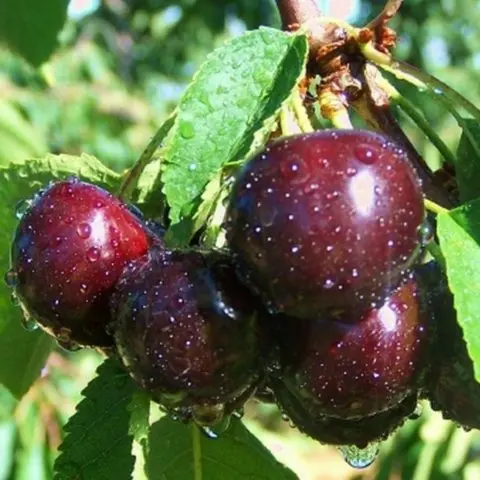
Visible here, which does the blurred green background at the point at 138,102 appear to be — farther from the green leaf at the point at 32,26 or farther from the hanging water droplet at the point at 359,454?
the hanging water droplet at the point at 359,454

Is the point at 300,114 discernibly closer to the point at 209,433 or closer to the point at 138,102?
the point at 209,433

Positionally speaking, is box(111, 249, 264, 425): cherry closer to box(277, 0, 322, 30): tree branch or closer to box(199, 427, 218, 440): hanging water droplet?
box(199, 427, 218, 440): hanging water droplet

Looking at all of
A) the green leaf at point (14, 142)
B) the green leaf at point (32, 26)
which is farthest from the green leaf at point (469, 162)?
the green leaf at point (14, 142)

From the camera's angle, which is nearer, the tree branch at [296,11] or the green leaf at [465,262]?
the green leaf at [465,262]

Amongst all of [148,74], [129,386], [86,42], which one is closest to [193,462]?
[129,386]

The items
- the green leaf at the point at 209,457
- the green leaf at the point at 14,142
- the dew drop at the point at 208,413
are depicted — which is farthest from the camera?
the green leaf at the point at 14,142

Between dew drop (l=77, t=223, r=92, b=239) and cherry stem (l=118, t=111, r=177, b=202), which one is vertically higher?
dew drop (l=77, t=223, r=92, b=239)

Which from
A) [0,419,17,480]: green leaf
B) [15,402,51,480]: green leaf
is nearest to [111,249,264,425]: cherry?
[15,402,51,480]: green leaf

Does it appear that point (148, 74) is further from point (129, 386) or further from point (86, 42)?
point (129, 386)
